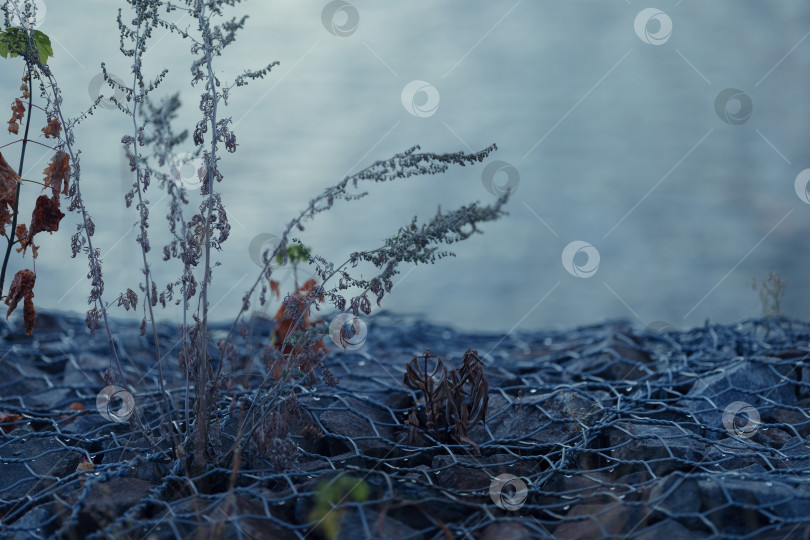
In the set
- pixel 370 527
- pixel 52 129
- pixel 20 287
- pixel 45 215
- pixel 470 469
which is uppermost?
pixel 52 129

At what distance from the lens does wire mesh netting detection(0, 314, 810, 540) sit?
190 cm

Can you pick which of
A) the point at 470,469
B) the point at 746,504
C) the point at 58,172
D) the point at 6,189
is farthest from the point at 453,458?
the point at 6,189

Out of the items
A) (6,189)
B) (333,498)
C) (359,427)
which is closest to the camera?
(333,498)

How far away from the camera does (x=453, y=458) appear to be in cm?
232

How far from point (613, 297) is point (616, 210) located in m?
0.96

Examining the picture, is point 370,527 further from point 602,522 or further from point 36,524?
point 36,524

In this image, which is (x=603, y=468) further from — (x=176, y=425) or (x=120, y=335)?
(x=120, y=335)

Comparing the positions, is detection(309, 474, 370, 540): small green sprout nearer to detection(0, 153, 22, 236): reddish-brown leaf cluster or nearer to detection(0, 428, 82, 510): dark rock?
detection(0, 428, 82, 510): dark rock

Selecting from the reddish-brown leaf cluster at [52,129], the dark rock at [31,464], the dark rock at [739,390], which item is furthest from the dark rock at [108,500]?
the dark rock at [739,390]

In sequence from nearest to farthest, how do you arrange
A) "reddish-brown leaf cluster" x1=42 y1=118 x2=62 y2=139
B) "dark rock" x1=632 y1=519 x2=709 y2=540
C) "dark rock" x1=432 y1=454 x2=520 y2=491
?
"dark rock" x1=632 y1=519 x2=709 y2=540
"dark rock" x1=432 y1=454 x2=520 y2=491
"reddish-brown leaf cluster" x1=42 y1=118 x2=62 y2=139

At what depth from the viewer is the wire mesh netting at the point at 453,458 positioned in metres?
1.90

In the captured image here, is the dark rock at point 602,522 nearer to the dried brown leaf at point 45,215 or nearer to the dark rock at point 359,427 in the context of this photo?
the dark rock at point 359,427

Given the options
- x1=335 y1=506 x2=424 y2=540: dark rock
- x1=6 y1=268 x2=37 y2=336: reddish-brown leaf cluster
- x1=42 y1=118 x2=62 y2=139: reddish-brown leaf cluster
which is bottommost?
x1=335 y1=506 x2=424 y2=540: dark rock

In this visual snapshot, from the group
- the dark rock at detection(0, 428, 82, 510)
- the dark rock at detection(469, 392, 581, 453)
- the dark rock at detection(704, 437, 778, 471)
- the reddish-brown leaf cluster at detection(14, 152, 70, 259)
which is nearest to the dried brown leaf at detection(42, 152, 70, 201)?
the reddish-brown leaf cluster at detection(14, 152, 70, 259)
